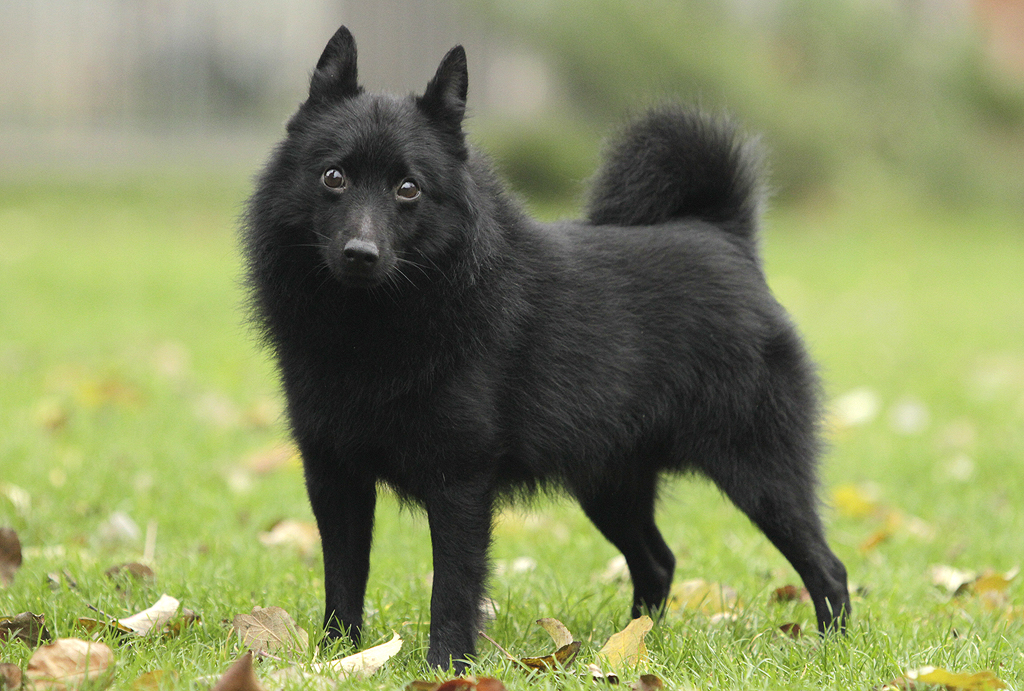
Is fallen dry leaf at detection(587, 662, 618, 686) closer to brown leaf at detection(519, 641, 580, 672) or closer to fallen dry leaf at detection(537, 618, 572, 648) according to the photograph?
brown leaf at detection(519, 641, 580, 672)

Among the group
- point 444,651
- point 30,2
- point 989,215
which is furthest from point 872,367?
point 30,2

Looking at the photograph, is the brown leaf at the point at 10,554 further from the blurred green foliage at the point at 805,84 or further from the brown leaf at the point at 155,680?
the blurred green foliage at the point at 805,84

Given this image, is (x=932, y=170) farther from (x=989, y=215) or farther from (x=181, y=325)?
(x=181, y=325)

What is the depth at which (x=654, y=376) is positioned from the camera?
3076 millimetres

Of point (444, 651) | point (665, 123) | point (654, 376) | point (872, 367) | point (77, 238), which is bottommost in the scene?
point (77, 238)

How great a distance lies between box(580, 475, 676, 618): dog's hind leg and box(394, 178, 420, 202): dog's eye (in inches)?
47.3

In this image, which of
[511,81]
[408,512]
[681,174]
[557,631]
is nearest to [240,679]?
[557,631]

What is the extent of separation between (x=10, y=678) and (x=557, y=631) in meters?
1.34

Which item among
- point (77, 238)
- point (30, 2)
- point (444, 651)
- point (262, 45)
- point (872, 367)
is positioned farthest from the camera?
point (262, 45)

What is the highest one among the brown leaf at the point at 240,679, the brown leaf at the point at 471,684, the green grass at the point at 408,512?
the brown leaf at the point at 240,679

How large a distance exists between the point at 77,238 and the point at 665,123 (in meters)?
8.68

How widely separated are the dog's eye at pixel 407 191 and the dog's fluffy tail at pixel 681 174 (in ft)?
3.39

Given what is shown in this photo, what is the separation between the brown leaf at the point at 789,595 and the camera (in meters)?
3.42

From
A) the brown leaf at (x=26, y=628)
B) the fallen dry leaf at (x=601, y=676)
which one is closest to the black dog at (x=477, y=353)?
the fallen dry leaf at (x=601, y=676)
